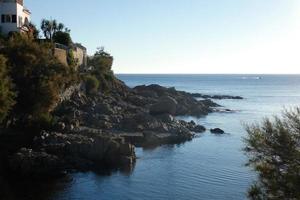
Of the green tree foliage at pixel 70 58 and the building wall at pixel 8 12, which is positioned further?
the green tree foliage at pixel 70 58

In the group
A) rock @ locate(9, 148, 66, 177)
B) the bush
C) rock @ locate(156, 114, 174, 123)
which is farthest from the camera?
the bush

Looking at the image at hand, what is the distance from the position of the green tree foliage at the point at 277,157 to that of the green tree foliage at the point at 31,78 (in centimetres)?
2964

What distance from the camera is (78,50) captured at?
90.8 metres

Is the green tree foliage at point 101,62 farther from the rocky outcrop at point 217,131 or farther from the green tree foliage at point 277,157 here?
the green tree foliage at point 277,157

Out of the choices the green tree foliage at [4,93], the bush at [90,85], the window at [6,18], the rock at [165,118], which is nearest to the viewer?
the green tree foliage at [4,93]

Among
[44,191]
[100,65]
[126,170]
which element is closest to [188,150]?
[126,170]

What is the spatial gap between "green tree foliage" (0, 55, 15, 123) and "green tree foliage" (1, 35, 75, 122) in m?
3.52

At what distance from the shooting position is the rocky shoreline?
44.5 m

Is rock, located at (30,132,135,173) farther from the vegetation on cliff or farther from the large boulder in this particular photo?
the large boulder

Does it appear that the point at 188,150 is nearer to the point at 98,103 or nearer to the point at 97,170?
the point at 97,170

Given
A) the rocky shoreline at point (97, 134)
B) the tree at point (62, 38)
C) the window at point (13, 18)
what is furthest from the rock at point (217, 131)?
the window at point (13, 18)

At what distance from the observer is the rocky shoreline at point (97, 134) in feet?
146

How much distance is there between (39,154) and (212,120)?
52.4 meters

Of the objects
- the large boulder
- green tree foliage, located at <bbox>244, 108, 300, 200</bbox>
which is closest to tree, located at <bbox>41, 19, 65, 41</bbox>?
the large boulder
